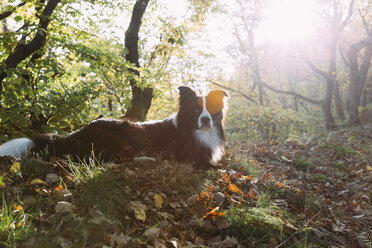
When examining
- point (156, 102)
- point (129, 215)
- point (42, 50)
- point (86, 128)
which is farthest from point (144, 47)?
point (129, 215)

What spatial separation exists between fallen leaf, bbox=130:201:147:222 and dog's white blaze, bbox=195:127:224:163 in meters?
2.19

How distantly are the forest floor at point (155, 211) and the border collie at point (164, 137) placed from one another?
1.59 ft

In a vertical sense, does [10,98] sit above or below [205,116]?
above

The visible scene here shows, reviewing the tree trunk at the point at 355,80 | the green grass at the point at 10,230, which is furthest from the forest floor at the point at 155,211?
the tree trunk at the point at 355,80

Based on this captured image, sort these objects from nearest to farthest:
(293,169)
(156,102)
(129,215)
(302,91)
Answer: (129,215) < (293,169) < (156,102) < (302,91)

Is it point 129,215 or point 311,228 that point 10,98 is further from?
point 311,228

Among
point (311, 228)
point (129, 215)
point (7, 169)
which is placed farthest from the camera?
point (7, 169)

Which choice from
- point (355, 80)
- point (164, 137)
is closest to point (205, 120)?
point (164, 137)

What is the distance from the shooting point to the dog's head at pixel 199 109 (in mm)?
4863

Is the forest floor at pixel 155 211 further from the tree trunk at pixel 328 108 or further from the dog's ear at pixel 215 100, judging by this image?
the tree trunk at pixel 328 108

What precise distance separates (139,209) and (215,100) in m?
2.69

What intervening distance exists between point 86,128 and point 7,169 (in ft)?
4.27

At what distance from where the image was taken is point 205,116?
15.7 ft

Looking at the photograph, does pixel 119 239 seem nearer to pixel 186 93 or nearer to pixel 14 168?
pixel 14 168
